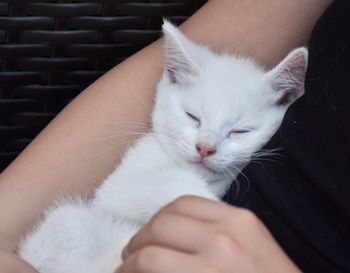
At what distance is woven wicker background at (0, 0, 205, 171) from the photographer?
1.16 meters

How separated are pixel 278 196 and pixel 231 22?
0.39m

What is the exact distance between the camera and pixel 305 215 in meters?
0.82

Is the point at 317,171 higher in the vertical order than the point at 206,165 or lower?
higher

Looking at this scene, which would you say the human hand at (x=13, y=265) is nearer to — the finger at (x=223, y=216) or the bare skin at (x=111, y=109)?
the bare skin at (x=111, y=109)

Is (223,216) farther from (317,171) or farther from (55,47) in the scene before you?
(55,47)

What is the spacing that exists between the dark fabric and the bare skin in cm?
20

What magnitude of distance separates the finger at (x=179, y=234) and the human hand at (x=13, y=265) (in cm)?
23

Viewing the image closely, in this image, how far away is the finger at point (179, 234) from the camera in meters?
0.66

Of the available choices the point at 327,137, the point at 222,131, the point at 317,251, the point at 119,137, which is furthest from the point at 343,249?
the point at 119,137

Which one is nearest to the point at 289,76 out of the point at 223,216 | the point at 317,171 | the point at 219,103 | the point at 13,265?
the point at 219,103

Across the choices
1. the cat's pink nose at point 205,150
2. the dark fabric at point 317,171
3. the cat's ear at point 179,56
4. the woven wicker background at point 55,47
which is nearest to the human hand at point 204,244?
the dark fabric at point 317,171

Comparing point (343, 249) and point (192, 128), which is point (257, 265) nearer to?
point (343, 249)

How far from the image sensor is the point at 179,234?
0.67m

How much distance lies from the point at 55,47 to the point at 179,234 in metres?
0.63
